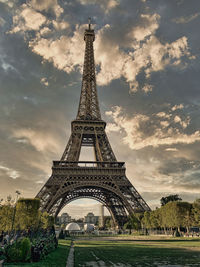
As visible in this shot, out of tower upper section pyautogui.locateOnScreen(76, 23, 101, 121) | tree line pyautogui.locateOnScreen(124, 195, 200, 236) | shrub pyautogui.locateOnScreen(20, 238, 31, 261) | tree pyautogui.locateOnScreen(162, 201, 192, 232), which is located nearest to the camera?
shrub pyautogui.locateOnScreen(20, 238, 31, 261)

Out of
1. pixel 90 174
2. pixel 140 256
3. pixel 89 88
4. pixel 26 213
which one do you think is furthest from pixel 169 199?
pixel 140 256

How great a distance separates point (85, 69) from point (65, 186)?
41.9 metres

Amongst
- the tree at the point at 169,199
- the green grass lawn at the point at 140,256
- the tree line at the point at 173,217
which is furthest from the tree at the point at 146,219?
the tree at the point at 169,199

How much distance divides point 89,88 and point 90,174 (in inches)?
1238

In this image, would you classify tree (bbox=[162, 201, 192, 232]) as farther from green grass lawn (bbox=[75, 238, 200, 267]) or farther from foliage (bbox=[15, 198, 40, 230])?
foliage (bbox=[15, 198, 40, 230])

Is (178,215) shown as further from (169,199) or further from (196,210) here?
(169,199)

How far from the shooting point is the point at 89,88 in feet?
268

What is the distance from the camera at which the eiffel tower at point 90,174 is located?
6088 cm

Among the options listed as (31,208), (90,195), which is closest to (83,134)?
(90,195)

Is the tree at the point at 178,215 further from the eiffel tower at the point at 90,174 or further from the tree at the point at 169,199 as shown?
the tree at the point at 169,199

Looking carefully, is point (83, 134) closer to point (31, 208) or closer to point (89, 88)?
point (89, 88)

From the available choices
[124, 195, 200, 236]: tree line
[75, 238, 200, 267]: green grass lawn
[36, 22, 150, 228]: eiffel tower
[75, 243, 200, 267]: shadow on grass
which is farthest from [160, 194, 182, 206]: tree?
[75, 243, 200, 267]: shadow on grass

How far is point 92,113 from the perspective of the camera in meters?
78.1

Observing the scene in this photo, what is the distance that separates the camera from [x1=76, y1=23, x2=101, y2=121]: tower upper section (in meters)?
77.1
